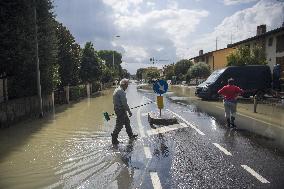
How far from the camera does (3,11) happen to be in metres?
14.9

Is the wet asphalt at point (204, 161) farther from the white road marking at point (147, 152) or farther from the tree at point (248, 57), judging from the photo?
the tree at point (248, 57)

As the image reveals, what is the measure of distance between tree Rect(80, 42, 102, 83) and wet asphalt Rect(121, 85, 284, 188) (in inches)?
1358

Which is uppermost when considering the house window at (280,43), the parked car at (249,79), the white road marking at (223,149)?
the house window at (280,43)

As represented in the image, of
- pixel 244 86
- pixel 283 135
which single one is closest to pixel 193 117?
pixel 283 135

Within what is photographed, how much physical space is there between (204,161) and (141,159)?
4.74 ft

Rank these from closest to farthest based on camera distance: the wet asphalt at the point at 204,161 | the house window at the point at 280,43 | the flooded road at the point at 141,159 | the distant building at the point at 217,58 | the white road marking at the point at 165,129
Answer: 1. the wet asphalt at the point at 204,161
2. the flooded road at the point at 141,159
3. the white road marking at the point at 165,129
4. the house window at the point at 280,43
5. the distant building at the point at 217,58

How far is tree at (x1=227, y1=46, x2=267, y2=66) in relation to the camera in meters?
39.6

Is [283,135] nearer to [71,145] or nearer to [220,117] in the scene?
[220,117]

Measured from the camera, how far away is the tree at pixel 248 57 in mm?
39625

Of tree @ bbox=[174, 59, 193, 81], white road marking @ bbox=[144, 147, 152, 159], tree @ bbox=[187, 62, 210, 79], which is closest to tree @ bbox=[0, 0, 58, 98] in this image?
white road marking @ bbox=[144, 147, 152, 159]

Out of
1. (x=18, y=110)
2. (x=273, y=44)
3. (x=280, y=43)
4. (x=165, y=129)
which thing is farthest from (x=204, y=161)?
(x=273, y=44)

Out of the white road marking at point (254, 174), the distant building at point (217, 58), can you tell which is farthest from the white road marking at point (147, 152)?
the distant building at point (217, 58)

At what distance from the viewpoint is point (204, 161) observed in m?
7.97

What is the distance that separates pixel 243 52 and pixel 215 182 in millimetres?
36188
